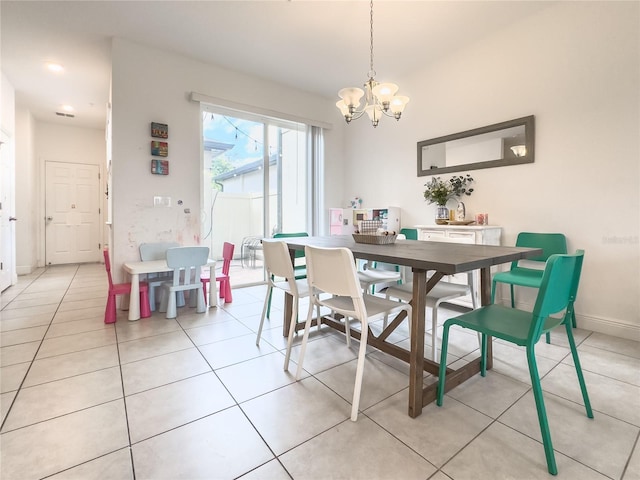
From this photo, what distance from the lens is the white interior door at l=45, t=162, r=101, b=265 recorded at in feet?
19.2

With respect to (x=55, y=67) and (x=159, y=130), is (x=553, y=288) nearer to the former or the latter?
(x=159, y=130)

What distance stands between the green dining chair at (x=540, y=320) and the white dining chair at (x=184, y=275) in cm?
235

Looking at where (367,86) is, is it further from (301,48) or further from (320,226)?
(320,226)

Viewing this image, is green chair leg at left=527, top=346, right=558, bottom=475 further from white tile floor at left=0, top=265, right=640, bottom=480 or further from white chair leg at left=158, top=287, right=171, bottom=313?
white chair leg at left=158, top=287, right=171, bottom=313

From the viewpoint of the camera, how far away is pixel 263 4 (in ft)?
8.76

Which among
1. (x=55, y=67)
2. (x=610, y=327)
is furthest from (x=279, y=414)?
(x=55, y=67)

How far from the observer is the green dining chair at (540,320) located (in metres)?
1.16

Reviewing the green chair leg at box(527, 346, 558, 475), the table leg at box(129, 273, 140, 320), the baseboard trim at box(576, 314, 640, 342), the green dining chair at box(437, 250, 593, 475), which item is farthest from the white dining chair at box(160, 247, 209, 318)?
the baseboard trim at box(576, 314, 640, 342)

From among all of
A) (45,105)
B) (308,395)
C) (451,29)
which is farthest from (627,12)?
(45,105)

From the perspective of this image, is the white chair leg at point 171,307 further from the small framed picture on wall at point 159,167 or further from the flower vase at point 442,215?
the flower vase at point 442,215

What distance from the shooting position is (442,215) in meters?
3.55

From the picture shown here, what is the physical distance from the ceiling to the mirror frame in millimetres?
954

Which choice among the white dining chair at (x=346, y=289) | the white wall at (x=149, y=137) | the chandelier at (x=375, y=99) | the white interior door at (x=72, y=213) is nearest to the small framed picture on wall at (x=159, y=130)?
the white wall at (x=149, y=137)

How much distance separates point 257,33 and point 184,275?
264 cm
